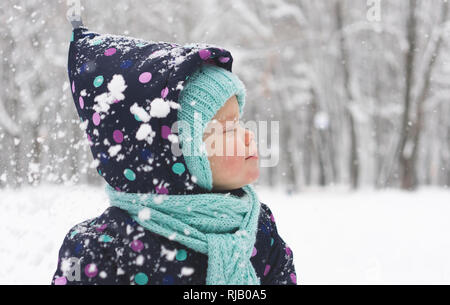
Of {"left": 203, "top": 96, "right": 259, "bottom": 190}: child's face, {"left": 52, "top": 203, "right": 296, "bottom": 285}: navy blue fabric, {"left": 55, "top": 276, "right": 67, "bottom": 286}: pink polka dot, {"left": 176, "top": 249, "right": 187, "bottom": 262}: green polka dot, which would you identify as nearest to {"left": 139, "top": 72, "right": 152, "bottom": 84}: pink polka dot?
{"left": 203, "top": 96, "right": 259, "bottom": 190}: child's face

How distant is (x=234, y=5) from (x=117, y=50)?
10.8 metres

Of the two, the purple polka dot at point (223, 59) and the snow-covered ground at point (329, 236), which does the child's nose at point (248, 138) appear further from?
the snow-covered ground at point (329, 236)

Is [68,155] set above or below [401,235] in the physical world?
above

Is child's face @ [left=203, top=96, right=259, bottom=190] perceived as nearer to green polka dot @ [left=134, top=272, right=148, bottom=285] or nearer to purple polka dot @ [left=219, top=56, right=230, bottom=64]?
purple polka dot @ [left=219, top=56, right=230, bottom=64]

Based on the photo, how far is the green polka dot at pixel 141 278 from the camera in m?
1.55

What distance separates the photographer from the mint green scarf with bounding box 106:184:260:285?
1.55m

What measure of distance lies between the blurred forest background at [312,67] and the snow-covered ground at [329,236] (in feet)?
9.83

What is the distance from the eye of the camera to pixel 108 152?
164 cm

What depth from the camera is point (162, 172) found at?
1.56m

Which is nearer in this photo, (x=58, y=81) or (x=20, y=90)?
(x=58, y=81)

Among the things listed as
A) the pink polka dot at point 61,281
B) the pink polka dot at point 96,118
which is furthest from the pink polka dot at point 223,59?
the pink polka dot at point 61,281

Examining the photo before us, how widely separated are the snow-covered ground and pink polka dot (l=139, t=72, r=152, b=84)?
139 cm
